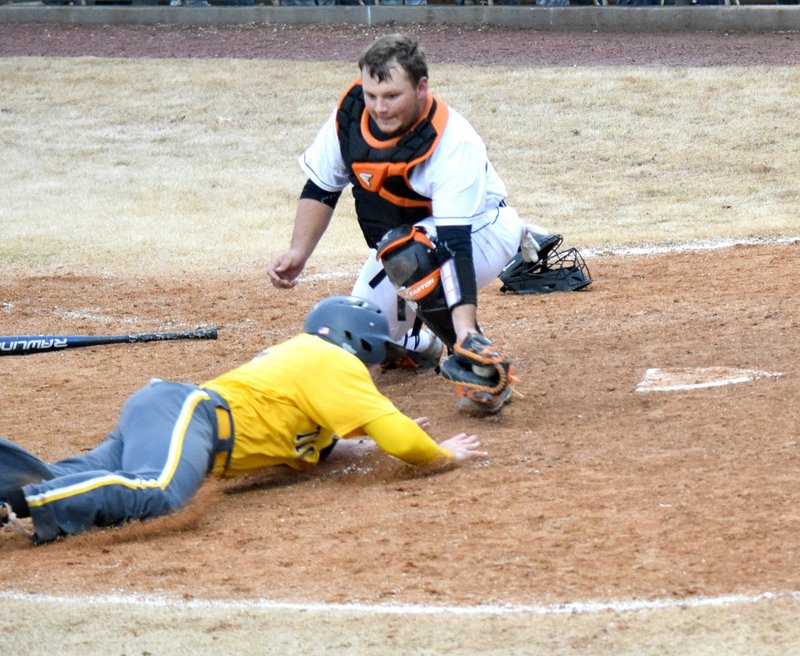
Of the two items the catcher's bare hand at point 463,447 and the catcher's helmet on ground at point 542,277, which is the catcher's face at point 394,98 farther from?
the catcher's helmet on ground at point 542,277

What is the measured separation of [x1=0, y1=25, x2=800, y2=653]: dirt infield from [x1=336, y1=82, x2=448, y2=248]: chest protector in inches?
30.7

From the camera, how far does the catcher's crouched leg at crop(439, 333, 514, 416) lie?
4750 millimetres

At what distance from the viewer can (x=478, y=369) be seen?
4.83 meters

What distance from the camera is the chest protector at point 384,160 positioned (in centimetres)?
507

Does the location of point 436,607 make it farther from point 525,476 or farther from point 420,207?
point 420,207

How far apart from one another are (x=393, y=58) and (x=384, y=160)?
1.54 ft

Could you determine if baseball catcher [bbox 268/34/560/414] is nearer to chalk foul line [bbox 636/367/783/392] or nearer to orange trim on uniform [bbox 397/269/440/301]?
orange trim on uniform [bbox 397/269/440/301]

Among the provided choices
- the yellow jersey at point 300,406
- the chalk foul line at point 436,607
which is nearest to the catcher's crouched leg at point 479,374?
the yellow jersey at point 300,406

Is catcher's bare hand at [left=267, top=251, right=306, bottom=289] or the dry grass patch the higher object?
catcher's bare hand at [left=267, top=251, right=306, bottom=289]

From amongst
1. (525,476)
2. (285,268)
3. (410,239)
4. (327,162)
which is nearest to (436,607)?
(525,476)

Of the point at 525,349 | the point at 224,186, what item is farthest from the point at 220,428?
the point at 224,186

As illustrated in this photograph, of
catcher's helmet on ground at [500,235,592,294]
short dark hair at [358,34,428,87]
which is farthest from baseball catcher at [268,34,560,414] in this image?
catcher's helmet on ground at [500,235,592,294]

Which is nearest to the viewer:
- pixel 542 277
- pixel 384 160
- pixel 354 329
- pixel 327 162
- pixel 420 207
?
pixel 354 329

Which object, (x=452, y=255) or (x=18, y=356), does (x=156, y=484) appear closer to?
(x=452, y=255)
